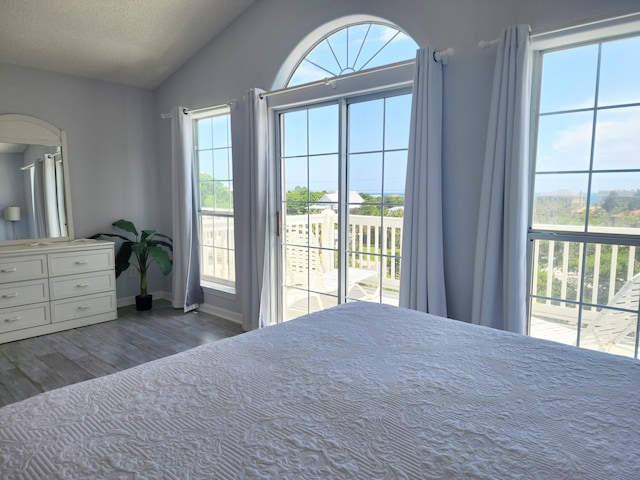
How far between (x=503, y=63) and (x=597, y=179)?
0.80 m

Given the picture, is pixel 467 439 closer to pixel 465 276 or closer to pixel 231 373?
pixel 231 373

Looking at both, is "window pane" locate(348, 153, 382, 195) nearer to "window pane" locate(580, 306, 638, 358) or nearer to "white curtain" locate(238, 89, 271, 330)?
"white curtain" locate(238, 89, 271, 330)

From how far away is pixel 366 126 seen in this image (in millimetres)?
3039

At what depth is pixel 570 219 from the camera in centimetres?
223

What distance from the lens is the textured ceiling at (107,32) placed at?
128 inches

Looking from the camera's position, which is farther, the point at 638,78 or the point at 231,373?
the point at 638,78

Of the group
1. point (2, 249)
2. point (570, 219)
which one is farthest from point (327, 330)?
point (2, 249)

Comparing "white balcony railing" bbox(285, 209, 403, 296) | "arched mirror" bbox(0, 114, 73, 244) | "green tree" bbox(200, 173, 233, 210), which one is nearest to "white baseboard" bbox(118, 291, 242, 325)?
"arched mirror" bbox(0, 114, 73, 244)

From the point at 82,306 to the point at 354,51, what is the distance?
3400mm

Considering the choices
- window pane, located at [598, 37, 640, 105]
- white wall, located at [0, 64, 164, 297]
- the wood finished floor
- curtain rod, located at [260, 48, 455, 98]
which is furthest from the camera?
white wall, located at [0, 64, 164, 297]

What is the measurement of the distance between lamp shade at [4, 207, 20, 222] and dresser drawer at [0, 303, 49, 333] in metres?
0.90

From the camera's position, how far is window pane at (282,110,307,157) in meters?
3.47

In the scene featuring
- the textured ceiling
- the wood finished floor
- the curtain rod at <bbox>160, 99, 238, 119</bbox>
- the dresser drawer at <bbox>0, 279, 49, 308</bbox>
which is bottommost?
the wood finished floor

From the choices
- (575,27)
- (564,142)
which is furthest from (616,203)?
(575,27)
